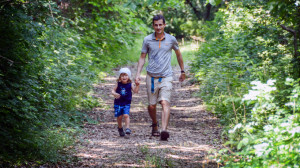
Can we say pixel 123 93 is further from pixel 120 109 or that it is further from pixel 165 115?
pixel 165 115

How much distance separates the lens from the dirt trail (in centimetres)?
480

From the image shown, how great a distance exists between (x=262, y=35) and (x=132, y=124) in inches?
178

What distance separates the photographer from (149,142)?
5.89 meters

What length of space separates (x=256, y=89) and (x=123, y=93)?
7.95ft

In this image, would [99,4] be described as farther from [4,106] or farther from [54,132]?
[4,106]

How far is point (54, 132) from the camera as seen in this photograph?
5.50 metres

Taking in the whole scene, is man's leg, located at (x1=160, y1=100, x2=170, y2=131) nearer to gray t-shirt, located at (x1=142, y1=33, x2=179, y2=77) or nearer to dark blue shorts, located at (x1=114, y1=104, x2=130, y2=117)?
gray t-shirt, located at (x1=142, y1=33, x2=179, y2=77)

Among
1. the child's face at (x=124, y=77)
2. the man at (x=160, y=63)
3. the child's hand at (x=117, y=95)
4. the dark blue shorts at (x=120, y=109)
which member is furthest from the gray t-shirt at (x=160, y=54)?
the dark blue shorts at (x=120, y=109)

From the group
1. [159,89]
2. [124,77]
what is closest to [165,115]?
[159,89]

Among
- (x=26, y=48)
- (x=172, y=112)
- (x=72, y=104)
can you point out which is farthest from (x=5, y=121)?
(x=172, y=112)

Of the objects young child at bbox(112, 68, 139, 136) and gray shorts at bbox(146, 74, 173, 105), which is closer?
gray shorts at bbox(146, 74, 173, 105)

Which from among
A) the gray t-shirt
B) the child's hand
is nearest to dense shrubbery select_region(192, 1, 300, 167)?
the gray t-shirt

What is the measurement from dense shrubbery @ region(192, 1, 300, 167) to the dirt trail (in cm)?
41

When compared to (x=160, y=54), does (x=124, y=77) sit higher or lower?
lower
